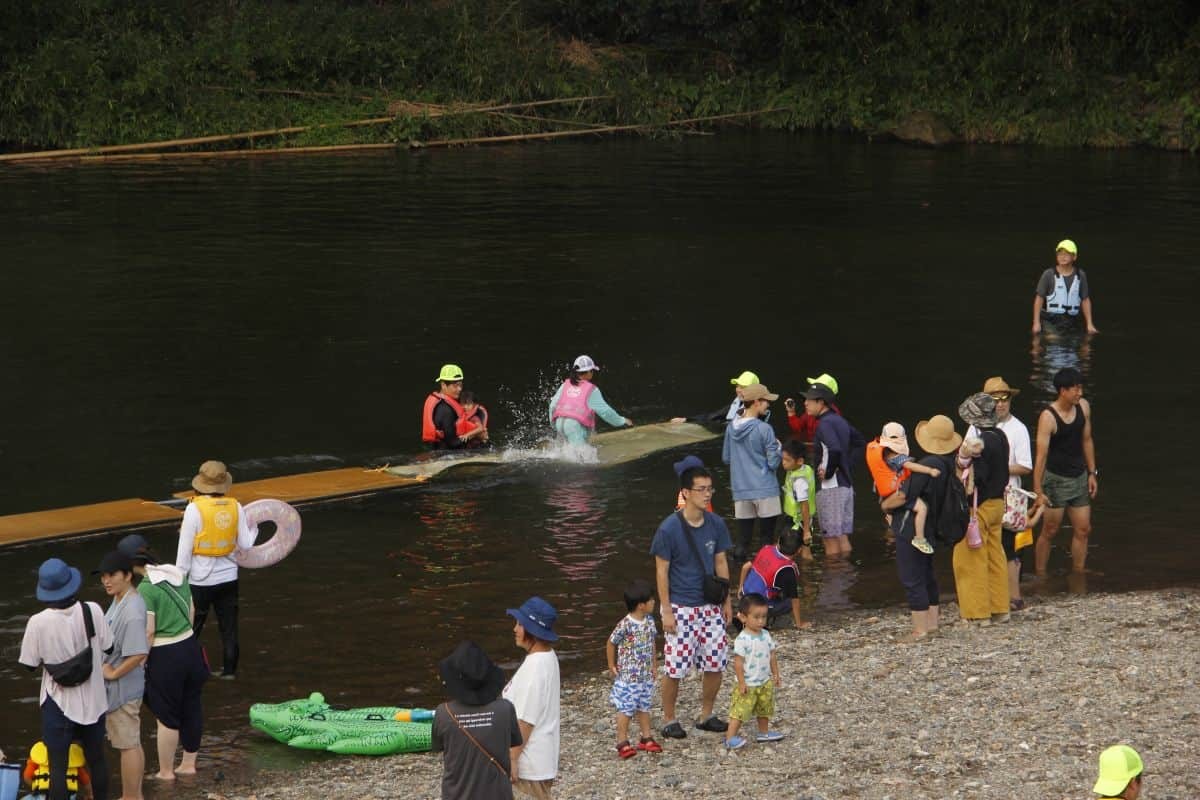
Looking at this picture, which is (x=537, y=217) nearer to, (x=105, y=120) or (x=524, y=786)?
(x=105, y=120)

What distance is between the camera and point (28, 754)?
34.5 ft

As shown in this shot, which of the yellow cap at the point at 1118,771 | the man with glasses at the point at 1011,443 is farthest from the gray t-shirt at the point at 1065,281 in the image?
the yellow cap at the point at 1118,771

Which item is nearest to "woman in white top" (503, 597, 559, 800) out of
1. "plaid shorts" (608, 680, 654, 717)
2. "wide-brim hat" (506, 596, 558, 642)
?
"wide-brim hat" (506, 596, 558, 642)

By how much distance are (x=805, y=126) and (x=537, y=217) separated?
672 inches

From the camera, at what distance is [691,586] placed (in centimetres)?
998

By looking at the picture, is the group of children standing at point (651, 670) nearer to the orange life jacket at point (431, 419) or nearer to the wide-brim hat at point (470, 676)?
the wide-brim hat at point (470, 676)

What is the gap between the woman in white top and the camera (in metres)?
8.31

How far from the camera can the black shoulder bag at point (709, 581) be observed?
9914mm

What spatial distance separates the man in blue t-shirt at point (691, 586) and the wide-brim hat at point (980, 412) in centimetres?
253

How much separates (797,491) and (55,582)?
659cm

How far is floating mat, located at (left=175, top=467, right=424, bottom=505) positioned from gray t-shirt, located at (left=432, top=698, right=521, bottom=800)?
849 cm

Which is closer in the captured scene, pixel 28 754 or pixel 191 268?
pixel 28 754

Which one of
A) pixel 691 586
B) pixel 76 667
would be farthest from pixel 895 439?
pixel 76 667

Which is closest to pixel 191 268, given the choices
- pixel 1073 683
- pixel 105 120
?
pixel 105 120
